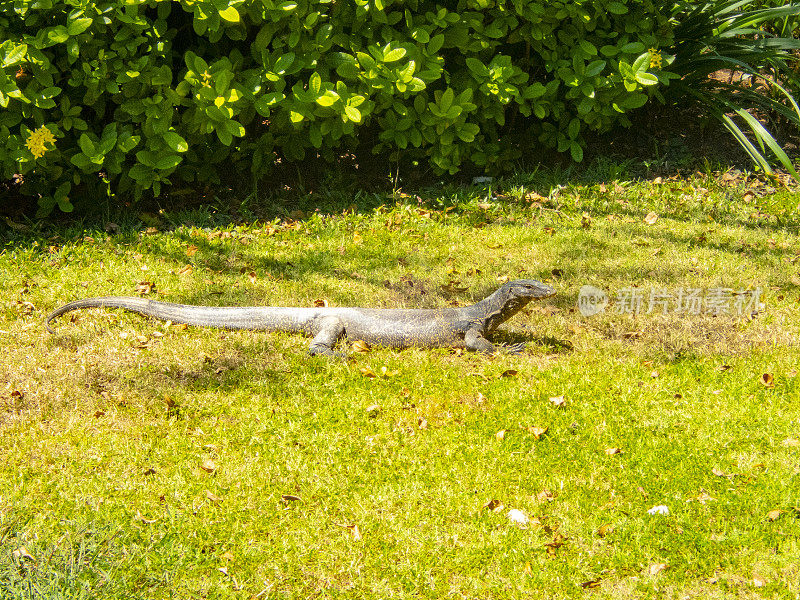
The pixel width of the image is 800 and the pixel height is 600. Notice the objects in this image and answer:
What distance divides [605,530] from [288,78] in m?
5.43

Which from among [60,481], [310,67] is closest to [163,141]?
[310,67]

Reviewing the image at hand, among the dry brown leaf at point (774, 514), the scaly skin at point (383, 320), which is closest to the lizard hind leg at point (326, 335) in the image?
the scaly skin at point (383, 320)

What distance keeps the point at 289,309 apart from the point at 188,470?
1.75 metres

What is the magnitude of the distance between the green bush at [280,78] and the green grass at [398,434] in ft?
3.45

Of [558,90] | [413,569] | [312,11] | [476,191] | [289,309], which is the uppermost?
[312,11]

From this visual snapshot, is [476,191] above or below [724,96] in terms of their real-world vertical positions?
below

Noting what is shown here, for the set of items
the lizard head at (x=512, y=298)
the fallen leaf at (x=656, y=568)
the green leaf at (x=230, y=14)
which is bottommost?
the fallen leaf at (x=656, y=568)

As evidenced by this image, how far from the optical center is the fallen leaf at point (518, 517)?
11.8 ft

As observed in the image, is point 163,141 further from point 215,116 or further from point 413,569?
point 413,569

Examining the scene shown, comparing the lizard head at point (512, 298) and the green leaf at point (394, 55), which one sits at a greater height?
the green leaf at point (394, 55)

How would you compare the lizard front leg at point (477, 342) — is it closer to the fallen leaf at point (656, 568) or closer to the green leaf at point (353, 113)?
the fallen leaf at point (656, 568)

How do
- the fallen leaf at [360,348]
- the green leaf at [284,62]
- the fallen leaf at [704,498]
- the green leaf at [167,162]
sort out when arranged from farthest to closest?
the green leaf at [167,162]
the green leaf at [284,62]
the fallen leaf at [360,348]
the fallen leaf at [704,498]

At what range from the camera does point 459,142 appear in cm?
779

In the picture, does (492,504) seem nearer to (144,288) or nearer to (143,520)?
(143,520)
